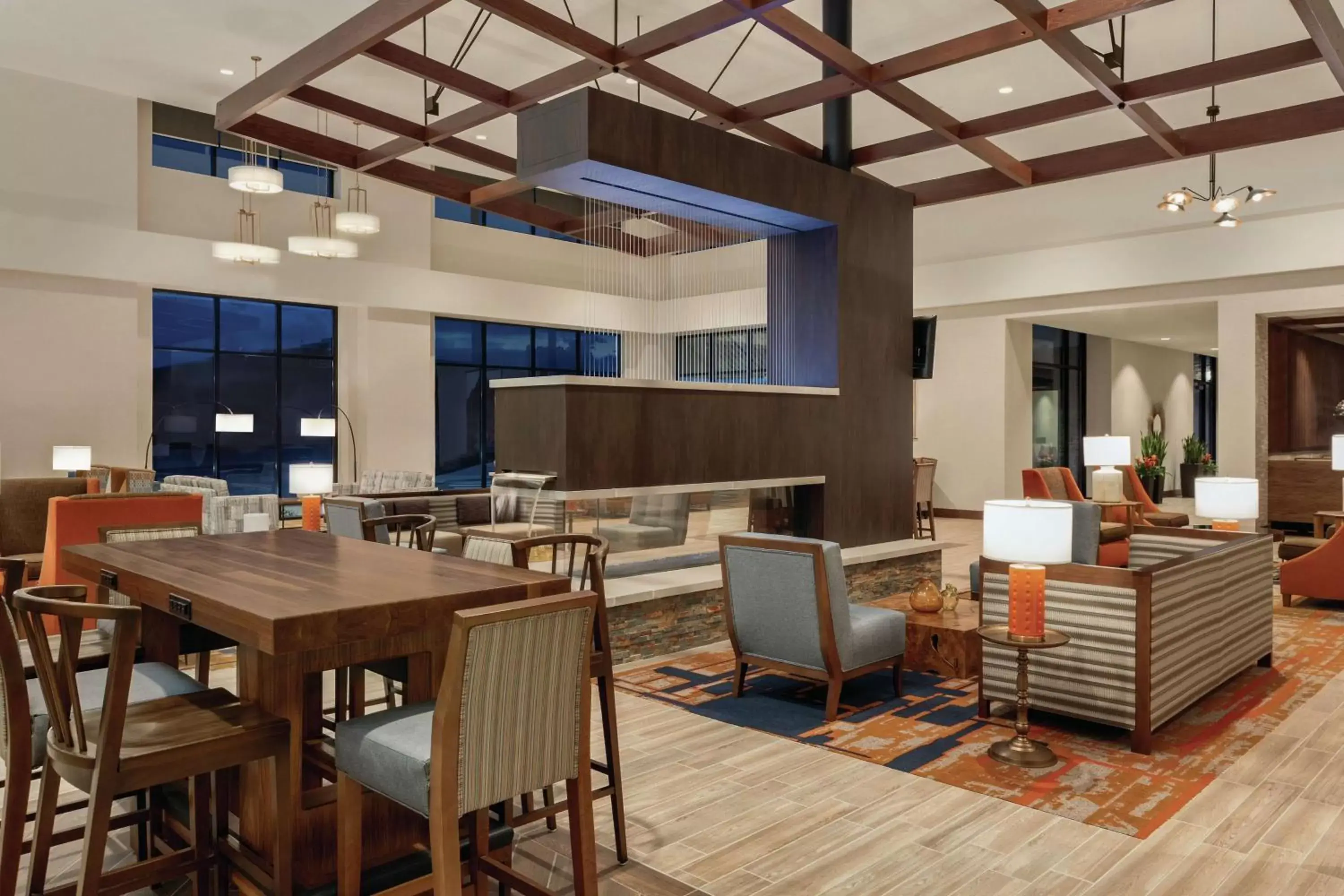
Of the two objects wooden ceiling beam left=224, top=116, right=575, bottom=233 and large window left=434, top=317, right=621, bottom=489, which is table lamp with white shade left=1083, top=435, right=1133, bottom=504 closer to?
wooden ceiling beam left=224, top=116, right=575, bottom=233

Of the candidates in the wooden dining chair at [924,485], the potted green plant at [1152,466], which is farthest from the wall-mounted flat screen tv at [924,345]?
the potted green plant at [1152,466]

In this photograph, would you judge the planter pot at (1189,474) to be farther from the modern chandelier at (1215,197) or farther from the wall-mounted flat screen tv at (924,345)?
the wall-mounted flat screen tv at (924,345)

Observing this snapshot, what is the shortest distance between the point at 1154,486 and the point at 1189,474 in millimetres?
2835

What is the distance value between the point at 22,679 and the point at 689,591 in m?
3.95

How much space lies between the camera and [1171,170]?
421 inches

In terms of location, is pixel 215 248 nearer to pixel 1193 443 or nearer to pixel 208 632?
pixel 208 632

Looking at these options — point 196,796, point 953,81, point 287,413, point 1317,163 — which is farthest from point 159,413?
point 1317,163

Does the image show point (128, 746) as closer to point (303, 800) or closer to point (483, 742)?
point (303, 800)

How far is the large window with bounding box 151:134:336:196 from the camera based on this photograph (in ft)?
36.5

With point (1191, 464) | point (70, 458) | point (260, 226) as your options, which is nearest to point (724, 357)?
Answer: point (70, 458)

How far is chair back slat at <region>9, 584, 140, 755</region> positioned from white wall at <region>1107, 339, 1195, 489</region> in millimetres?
16868

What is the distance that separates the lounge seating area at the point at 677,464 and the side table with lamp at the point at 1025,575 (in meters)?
0.02

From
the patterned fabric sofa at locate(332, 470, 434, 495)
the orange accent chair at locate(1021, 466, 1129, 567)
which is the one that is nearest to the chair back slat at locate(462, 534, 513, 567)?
the orange accent chair at locate(1021, 466, 1129, 567)

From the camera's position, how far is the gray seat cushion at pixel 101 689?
221 cm
